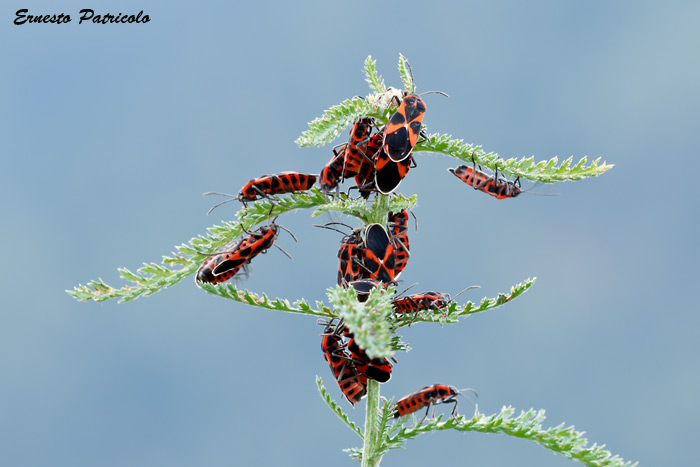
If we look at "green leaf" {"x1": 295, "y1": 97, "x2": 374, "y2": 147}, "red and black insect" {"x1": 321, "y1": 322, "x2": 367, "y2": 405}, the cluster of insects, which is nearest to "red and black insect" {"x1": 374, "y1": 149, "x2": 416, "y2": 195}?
the cluster of insects

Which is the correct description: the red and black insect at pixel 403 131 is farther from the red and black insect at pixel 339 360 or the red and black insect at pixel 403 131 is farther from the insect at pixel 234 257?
the red and black insect at pixel 339 360

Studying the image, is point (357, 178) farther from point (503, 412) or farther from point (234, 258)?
point (503, 412)

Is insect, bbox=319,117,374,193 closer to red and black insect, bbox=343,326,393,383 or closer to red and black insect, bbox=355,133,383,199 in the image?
red and black insect, bbox=355,133,383,199

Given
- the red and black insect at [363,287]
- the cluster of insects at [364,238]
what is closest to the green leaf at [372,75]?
the cluster of insects at [364,238]

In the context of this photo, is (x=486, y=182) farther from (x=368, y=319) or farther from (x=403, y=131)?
(x=368, y=319)

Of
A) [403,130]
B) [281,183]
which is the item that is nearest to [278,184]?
[281,183]
